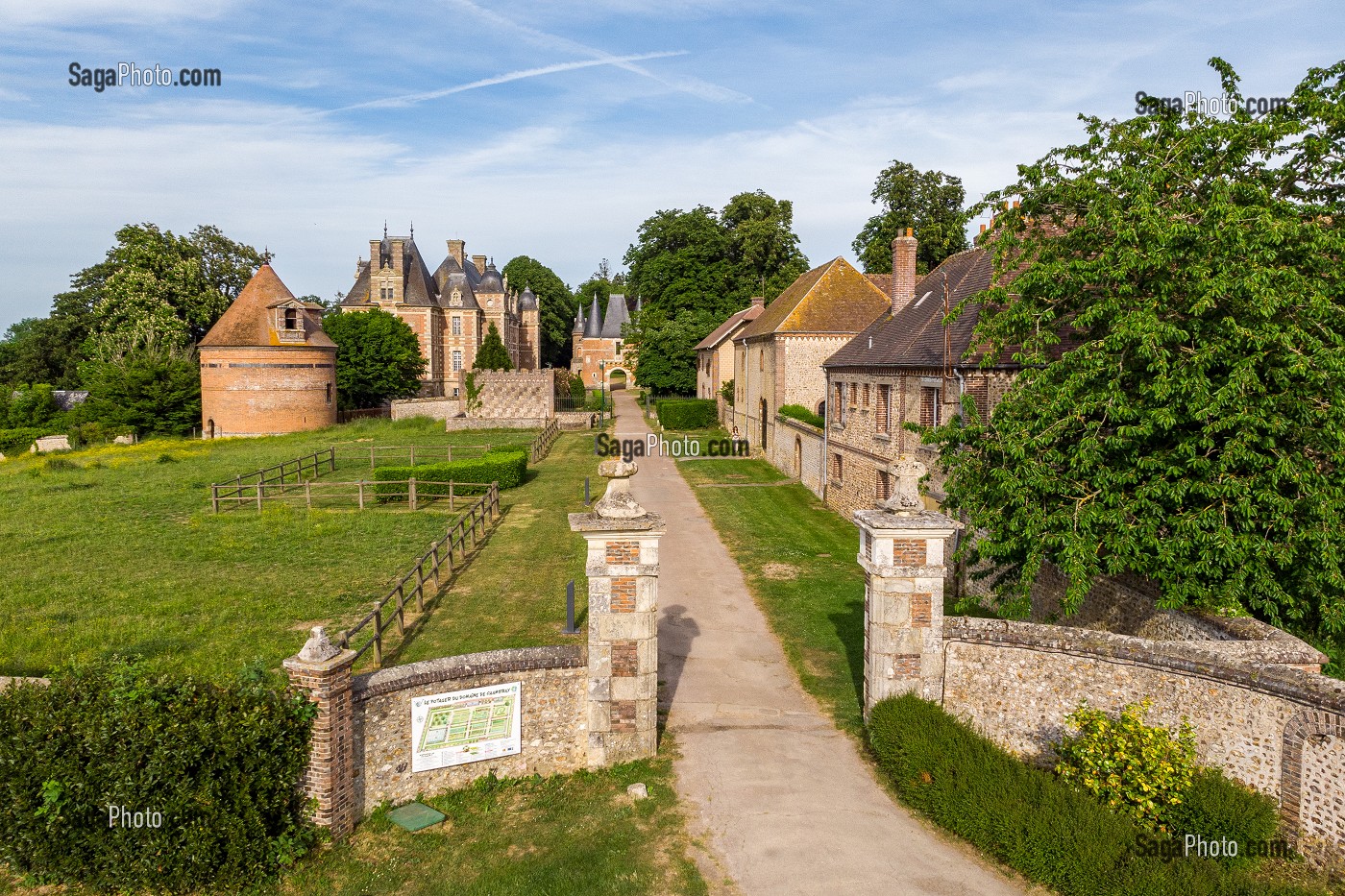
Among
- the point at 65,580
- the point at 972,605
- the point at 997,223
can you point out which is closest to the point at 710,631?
the point at 972,605

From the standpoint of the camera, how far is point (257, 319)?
4484 cm

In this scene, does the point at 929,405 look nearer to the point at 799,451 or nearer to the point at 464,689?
the point at 799,451

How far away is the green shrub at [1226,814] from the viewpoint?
23.2ft

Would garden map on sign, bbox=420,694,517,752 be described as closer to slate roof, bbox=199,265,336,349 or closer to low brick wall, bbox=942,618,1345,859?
low brick wall, bbox=942,618,1345,859

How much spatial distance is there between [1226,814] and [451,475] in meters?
23.1

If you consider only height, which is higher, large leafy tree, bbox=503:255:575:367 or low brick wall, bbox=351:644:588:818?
large leafy tree, bbox=503:255:575:367

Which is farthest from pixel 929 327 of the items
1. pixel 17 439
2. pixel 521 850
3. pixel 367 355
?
pixel 17 439

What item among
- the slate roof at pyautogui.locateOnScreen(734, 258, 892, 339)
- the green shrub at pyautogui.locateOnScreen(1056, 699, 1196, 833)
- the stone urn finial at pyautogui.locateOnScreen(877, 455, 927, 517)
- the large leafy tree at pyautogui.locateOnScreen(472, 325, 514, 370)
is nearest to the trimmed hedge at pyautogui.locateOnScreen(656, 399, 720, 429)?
the slate roof at pyautogui.locateOnScreen(734, 258, 892, 339)

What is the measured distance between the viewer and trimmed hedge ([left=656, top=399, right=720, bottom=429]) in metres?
46.6

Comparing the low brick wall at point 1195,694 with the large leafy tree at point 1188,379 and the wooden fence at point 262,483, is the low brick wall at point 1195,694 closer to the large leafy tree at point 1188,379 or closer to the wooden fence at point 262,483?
the large leafy tree at point 1188,379

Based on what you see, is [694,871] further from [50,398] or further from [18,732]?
[50,398]

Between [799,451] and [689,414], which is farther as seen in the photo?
[689,414]

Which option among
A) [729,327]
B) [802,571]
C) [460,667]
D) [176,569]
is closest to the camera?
[460,667]

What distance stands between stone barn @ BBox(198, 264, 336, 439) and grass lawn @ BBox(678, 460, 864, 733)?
84.1 ft
